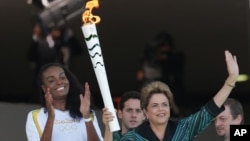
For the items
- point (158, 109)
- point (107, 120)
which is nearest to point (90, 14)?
point (107, 120)

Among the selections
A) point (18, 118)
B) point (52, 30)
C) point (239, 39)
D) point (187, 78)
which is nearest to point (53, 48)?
point (52, 30)

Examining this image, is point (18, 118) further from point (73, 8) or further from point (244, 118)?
point (244, 118)

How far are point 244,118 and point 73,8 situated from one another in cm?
130

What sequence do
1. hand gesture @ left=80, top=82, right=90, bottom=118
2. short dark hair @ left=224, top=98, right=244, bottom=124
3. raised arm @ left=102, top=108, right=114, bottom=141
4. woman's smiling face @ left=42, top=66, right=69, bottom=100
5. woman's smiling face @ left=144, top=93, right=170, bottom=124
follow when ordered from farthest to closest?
short dark hair @ left=224, top=98, right=244, bottom=124
woman's smiling face @ left=42, top=66, right=69, bottom=100
hand gesture @ left=80, top=82, right=90, bottom=118
raised arm @ left=102, top=108, right=114, bottom=141
woman's smiling face @ left=144, top=93, right=170, bottom=124

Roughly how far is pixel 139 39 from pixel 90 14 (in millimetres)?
617

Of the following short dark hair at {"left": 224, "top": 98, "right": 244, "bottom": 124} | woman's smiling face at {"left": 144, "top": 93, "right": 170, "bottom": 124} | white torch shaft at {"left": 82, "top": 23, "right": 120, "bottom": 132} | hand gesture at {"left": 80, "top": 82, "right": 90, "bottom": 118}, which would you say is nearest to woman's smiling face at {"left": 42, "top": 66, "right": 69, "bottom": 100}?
hand gesture at {"left": 80, "top": 82, "right": 90, "bottom": 118}

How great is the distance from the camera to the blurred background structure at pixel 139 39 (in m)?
4.58

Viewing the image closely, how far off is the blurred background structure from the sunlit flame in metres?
0.11

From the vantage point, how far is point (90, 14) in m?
4.16

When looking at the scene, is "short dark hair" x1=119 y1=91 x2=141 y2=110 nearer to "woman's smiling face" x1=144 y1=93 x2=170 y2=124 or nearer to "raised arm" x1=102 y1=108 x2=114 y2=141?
"raised arm" x1=102 y1=108 x2=114 y2=141

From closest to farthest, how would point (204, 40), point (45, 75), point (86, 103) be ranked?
point (86, 103) < point (45, 75) < point (204, 40)

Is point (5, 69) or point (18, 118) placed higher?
point (5, 69)

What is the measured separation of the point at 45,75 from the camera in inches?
172

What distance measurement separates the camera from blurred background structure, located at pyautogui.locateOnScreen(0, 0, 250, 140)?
15.0 feet
